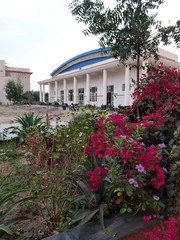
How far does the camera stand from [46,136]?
3.21 metres

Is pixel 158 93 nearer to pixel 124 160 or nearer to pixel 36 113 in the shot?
pixel 124 160

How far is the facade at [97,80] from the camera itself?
18.0m

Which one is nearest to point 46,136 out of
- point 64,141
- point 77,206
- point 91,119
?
point 64,141

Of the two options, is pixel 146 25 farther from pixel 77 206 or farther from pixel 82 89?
pixel 82 89

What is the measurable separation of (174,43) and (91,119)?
2188 millimetres

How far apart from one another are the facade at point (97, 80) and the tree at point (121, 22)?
463 inches

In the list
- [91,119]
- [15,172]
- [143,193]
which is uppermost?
[91,119]

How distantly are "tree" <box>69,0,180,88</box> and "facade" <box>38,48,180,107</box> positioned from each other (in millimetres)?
11753

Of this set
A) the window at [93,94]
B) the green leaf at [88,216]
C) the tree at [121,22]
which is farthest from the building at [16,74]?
the green leaf at [88,216]

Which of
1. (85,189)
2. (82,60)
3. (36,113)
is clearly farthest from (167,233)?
(82,60)

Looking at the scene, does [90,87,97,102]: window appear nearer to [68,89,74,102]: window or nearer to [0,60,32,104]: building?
[68,89,74,102]: window

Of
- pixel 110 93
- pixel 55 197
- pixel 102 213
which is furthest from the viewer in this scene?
pixel 110 93

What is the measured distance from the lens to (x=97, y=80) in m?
23.5

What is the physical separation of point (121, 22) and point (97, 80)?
2067 centimetres
